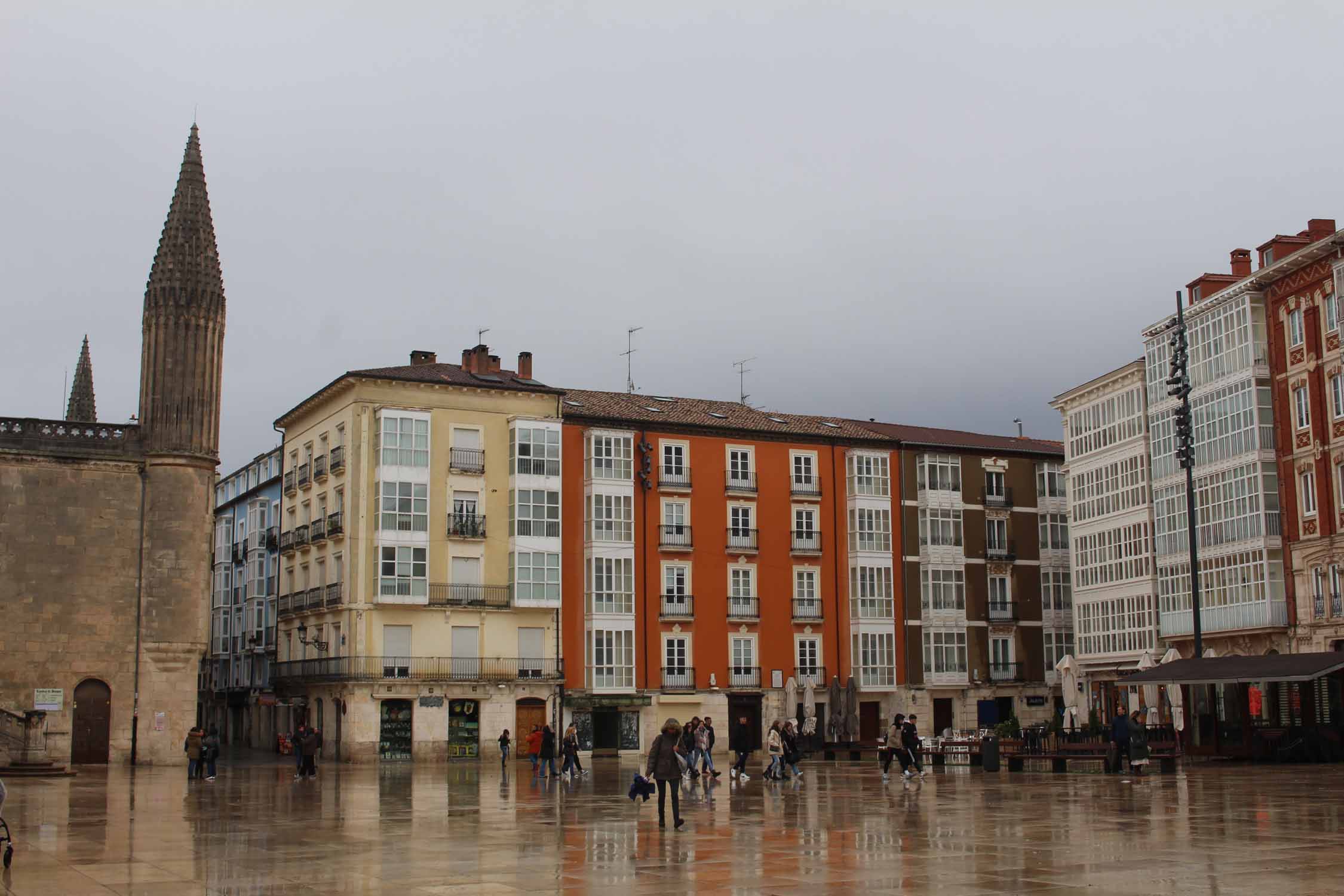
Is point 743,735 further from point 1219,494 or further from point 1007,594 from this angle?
point 1007,594

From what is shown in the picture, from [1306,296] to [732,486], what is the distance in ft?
85.9

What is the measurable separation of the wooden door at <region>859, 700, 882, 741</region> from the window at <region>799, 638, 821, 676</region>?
3.35 metres

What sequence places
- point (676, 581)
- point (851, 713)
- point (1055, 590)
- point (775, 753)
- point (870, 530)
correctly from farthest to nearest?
point (1055, 590) → point (870, 530) → point (676, 581) → point (851, 713) → point (775, 753)

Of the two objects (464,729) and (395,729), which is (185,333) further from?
(464,729)

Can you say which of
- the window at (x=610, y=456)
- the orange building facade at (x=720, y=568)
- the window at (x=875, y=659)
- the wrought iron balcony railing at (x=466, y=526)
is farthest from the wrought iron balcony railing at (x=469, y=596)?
the window at (x=875, y=659)

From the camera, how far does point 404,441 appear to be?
190 ft

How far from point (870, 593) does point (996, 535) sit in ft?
26.2

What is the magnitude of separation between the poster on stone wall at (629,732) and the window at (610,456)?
10500mm

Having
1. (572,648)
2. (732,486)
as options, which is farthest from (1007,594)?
(572,648)

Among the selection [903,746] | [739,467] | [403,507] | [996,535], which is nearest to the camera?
[903,746]

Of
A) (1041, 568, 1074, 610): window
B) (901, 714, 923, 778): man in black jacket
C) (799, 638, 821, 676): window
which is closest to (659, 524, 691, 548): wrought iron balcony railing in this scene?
(799, 638, 821, 676): window

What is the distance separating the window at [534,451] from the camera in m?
59.4

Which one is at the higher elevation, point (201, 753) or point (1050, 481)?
point (1050, 481)

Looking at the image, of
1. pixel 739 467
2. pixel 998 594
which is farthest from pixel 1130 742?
pixel 998 594
